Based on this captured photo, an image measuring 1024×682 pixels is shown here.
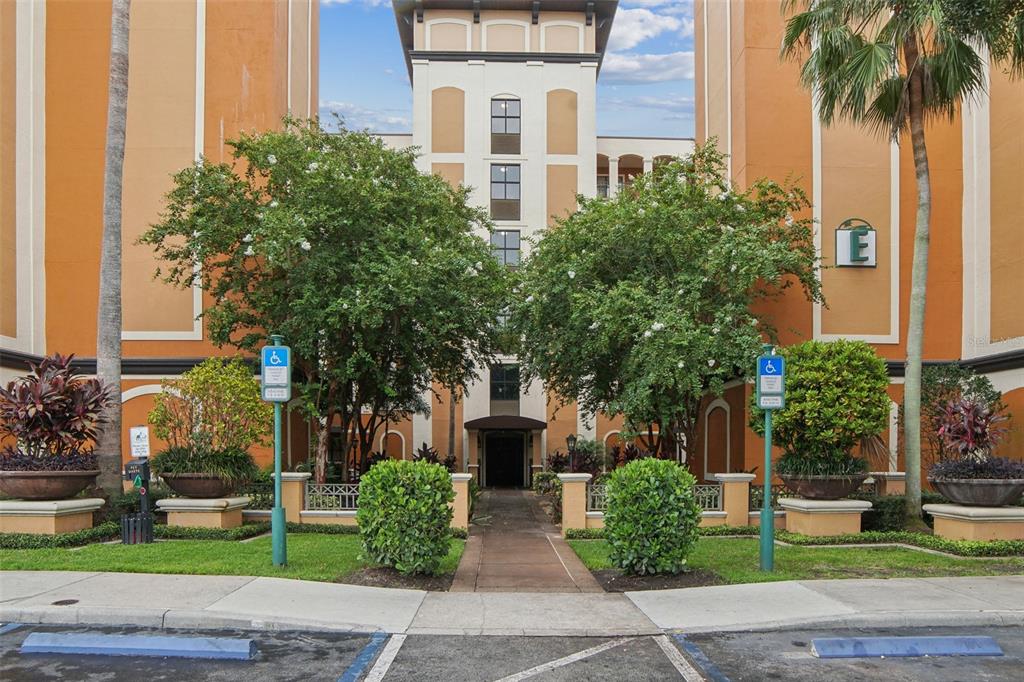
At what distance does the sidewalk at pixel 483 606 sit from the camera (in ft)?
29.9

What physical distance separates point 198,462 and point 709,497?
10090 millimetres

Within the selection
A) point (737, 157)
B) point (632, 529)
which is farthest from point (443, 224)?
point (632, 529)

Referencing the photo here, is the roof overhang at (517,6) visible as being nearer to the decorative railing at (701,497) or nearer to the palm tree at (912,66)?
the palm tree at (912,66)

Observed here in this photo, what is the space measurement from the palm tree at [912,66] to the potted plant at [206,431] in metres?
12.5

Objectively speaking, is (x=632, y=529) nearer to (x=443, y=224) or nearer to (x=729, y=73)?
(x=443, y=224)

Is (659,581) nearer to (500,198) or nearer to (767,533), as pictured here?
(767,533)

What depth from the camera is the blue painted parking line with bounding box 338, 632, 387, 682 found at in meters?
7.43

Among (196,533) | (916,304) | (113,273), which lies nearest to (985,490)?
(916,304)

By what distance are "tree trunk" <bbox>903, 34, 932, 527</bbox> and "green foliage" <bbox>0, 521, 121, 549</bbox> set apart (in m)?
14.5

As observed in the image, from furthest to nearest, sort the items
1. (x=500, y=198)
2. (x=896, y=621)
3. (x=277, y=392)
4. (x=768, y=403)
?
1. (x=500, y=198)
2. (x=768, y=403)
3. (x=277, y=392)
4. (x=896, y=621)

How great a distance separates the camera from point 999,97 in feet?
69.9

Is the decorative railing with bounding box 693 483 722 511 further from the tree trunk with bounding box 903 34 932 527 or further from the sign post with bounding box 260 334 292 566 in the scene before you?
the sign post with bounding box 260 334 292 566

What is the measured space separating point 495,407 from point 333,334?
2179 centimetres

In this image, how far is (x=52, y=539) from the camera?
13.8m
